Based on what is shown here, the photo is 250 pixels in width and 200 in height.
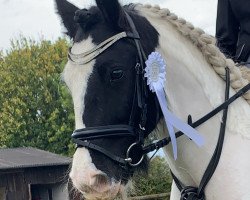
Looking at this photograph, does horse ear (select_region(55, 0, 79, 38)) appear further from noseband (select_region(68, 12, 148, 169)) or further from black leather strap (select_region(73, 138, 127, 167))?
black leather strap (select_region(73, 138, 127, 167))

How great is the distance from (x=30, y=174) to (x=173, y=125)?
27.4m

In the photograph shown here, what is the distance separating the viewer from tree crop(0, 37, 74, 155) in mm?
32719

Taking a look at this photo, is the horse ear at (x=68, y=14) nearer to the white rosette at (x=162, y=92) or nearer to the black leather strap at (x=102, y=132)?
the white rosette at (x=162, y=92)

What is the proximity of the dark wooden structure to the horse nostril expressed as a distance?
2393 centimetres

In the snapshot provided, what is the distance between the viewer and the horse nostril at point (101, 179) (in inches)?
111

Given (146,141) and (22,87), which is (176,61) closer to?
(146,141)

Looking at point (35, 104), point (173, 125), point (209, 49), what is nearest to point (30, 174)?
point (35, 104)

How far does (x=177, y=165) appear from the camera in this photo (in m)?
3.33

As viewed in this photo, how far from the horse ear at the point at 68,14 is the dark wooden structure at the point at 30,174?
23485 mm

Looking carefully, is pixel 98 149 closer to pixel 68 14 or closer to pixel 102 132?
pixel 102 132

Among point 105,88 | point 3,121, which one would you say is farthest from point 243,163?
point 3,121

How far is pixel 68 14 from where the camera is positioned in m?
3.46

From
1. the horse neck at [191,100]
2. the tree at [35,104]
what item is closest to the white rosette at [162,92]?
the horse neck at [191,100]

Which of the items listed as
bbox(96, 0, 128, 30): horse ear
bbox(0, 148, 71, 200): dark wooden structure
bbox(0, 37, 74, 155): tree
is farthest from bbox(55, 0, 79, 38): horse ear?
bbox(0, 37, 74, 155): tree
